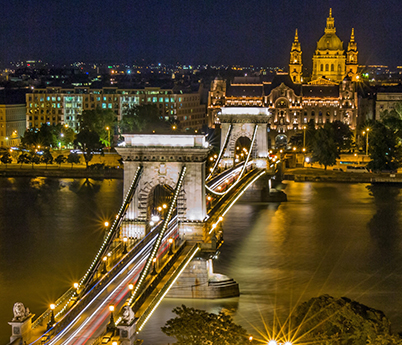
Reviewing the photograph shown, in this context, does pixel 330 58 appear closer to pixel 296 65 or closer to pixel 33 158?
pixel 296 65

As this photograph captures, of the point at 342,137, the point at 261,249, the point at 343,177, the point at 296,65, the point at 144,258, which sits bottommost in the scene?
the point at 261,249

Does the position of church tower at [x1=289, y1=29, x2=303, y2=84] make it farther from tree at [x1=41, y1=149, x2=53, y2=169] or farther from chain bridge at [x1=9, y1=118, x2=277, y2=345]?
chain bridge at [x1=9, y1=118, x2=277, y2=345]

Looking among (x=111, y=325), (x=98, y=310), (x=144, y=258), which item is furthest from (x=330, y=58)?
(x=111, y=325)

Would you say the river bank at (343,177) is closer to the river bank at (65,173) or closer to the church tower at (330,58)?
the river bank at (65,173)

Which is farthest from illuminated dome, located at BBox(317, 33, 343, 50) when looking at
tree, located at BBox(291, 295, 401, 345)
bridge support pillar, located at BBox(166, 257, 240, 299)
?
tree, located at BBox(291, 295, 401, 345)

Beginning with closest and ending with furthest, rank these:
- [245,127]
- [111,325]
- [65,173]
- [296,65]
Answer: [111,325] < [245,127] < [65,173] < [296,65]

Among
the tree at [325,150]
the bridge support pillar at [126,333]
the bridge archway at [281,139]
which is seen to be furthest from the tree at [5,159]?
the bridge support pillar at [126,333]

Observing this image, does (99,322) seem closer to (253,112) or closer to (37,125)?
(253,112)
